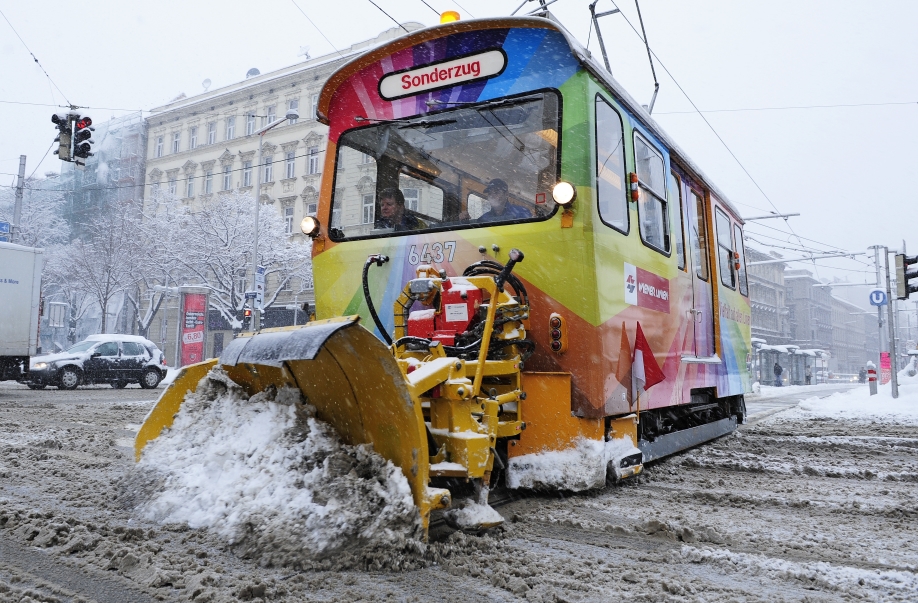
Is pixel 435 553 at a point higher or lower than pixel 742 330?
lower

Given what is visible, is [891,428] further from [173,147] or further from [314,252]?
[173,147]

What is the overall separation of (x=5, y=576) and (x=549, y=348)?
10.3ft

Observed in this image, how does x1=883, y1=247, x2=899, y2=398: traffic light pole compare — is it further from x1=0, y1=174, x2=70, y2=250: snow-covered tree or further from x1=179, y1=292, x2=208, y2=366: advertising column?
x1=0, y1=174, x2=70, y2=250: snow-covered tree

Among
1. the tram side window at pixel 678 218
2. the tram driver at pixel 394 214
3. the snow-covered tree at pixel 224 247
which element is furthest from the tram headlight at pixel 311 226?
the snow-covered tree at pixel 224 247

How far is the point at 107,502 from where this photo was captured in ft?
13.1

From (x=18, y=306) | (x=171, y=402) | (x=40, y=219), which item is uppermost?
(x=40, y=219)

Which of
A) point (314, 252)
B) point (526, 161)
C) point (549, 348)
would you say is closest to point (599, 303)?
point (549, 348)

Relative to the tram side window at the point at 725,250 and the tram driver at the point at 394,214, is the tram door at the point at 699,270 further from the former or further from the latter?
the tram driver at the point at 394,214

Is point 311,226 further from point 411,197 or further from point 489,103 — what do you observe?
point 489,103

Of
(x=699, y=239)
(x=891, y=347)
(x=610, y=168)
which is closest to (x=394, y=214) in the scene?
(x=610, y=168)

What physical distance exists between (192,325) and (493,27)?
22.7m

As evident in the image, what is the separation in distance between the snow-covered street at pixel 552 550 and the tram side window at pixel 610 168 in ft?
6.44

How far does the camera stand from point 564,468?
438cm

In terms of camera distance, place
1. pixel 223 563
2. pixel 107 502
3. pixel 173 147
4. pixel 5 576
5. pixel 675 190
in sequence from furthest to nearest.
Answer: pixel 173 147 < pixel 675 190 < pixel 107 502 < pixel 223 563 < pixel 5 576
